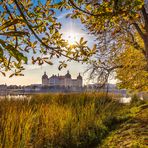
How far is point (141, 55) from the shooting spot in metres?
14.6

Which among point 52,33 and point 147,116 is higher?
point 52,33

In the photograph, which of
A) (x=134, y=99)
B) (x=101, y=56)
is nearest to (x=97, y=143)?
(x=101, y=56)

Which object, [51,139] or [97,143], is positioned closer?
[51,139]

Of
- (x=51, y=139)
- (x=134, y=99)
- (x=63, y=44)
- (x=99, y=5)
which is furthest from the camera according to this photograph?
(x=134, y=99)

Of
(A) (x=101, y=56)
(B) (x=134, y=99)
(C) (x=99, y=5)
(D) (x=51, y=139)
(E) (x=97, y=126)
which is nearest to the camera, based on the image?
(C) (x=99, y=5)

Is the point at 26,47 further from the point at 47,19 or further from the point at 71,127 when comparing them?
the point at 71,127

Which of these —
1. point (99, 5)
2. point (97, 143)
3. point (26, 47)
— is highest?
point (99, 5)

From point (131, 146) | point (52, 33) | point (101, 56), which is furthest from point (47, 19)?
point (101, 56)

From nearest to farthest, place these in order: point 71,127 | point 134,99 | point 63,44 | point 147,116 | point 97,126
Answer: point 63,44, point 71,127, point 97,126, point 147,116, point 134,99

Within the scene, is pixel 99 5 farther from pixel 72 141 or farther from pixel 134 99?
pixel 134 99

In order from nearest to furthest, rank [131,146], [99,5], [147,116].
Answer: [99,5]
[131,146]
[147,116]

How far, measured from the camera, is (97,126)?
7582 millimetres

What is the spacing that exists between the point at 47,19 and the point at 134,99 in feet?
54.5

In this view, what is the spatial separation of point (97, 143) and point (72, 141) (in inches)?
27.5
